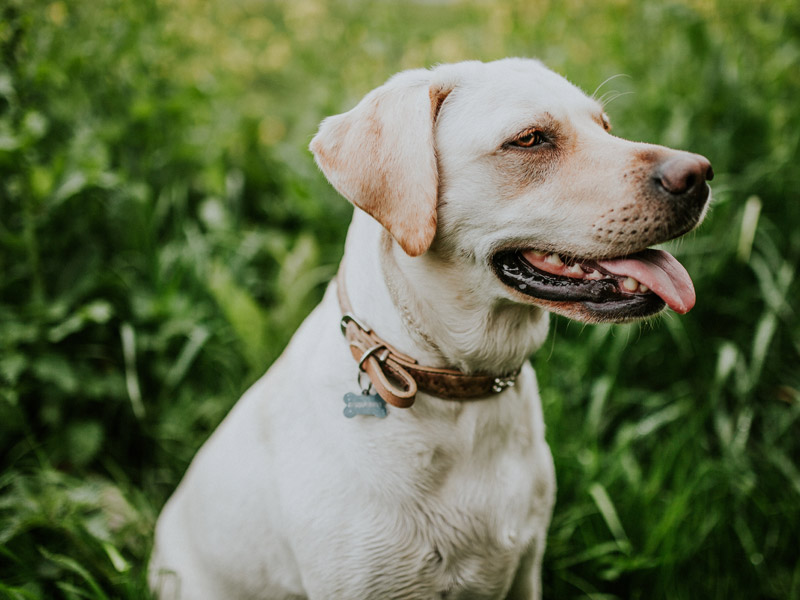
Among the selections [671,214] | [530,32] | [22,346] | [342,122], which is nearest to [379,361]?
[342,122]

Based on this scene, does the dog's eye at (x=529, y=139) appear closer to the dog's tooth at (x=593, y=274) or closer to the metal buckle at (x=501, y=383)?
the dog's tooth at (x=593, y=274)

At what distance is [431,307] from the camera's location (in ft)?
5.51

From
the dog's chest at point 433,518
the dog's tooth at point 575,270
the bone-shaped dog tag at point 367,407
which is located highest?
the dog's tooth at point 575,270

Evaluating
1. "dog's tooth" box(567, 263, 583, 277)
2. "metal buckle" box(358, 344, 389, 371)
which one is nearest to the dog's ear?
"metal buckle" box(358, 344, 389, 371)

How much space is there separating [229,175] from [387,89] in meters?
2.60

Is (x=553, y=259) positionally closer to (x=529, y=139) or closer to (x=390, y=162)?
(x=529, y=139)

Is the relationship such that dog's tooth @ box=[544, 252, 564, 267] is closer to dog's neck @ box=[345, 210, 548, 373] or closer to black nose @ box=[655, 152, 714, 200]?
dog's neck @ box=[345, 210, 548, 373]

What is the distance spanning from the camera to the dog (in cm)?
156

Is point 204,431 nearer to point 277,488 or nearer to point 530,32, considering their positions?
point 277,488

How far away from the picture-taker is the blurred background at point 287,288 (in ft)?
7.98

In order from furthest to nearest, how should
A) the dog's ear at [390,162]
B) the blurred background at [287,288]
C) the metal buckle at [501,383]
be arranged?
the blurred background at [287,288] → the metal buckle at [501,383] → the dog's ear at [390,162]

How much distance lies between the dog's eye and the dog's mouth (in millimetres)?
268

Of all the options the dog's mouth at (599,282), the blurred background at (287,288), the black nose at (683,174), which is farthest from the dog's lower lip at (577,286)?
the blurred background at (287,288)

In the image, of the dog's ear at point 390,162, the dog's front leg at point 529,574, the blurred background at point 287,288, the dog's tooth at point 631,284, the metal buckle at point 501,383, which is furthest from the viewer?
the blurred background at point 287,288
